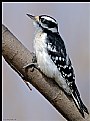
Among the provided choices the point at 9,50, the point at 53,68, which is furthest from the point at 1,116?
the point at 9,50

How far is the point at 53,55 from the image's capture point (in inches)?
37.0

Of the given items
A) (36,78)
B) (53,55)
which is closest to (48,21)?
(53,55)

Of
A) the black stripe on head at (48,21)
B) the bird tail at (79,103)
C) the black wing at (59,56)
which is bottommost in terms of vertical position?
the bird tail at (79,103)

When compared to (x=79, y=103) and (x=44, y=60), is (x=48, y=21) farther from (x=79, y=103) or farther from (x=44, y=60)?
(x=79, y=103)

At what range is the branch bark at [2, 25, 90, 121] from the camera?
2.30ft

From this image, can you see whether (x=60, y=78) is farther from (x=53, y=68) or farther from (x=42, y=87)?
(x=42, y=87)

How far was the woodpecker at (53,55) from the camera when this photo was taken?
89cm

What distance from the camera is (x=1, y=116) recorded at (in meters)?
1.00

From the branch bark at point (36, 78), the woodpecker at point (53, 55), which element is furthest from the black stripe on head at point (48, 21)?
the branch bark at point (36, 78)

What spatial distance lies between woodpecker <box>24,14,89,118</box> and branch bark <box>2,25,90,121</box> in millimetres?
78

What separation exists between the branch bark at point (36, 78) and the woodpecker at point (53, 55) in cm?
8

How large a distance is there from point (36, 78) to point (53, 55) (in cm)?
22

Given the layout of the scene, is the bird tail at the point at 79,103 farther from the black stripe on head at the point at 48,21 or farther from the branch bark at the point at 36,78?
the black stripe on head at the point at 48,21

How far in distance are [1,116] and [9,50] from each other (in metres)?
0.41
